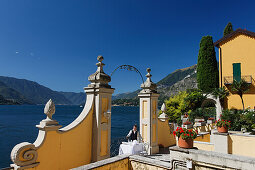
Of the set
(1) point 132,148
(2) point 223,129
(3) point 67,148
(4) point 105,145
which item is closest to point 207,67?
(2) point 223,129

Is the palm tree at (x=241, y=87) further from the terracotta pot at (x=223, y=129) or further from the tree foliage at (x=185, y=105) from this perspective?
the terracotta pot at (x=223, y=129)

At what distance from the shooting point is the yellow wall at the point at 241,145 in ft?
19.9

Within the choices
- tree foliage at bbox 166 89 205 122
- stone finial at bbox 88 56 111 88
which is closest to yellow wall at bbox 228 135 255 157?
stone finial at bbox 88 56 111 88

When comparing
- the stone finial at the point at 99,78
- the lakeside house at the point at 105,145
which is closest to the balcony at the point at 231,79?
the lakeside house at the point at 105,145

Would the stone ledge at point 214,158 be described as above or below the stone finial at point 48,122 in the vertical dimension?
below

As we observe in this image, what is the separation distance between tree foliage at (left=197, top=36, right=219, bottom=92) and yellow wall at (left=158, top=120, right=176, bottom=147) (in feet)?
55.3

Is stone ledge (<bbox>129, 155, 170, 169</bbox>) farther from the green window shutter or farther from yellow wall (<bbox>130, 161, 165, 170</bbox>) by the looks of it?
the green window shutter

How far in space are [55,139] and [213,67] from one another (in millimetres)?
24555

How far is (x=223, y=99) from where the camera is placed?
19.4m

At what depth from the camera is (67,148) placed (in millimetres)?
4223

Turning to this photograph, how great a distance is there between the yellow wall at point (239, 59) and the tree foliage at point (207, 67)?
3367mm

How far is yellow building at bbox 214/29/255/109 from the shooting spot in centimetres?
1805

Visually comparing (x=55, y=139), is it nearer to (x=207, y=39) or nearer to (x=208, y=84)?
(x=208, y=84)

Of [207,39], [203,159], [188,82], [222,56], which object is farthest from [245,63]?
[188,82]
